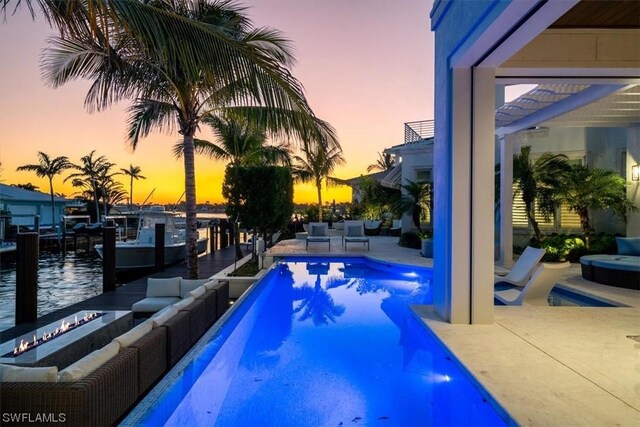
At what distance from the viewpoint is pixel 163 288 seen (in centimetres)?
727

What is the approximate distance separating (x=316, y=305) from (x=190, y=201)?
397 centimetres

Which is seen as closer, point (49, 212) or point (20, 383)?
point (20, 383)

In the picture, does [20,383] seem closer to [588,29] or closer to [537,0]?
[537,0]

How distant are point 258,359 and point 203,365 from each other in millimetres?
700

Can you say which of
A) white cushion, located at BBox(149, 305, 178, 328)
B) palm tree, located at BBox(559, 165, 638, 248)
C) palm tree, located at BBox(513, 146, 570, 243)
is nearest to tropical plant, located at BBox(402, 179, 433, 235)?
palm tree, located at BBox(513, 146, 570, 243)

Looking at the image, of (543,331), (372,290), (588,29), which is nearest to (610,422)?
(543,331)

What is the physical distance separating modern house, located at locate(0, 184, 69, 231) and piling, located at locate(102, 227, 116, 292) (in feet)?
85.5

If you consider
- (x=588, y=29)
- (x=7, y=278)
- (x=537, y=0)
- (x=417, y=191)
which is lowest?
(x=7, y=278)

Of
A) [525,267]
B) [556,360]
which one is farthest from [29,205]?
[556,360]

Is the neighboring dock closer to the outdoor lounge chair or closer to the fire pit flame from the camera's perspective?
the fire pit flame

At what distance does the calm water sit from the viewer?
27.3 ft

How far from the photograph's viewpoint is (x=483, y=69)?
4887 millimetres

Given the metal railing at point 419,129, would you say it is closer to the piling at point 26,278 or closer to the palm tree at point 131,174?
the piling at point 26,278

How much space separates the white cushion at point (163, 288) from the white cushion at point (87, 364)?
393cm
